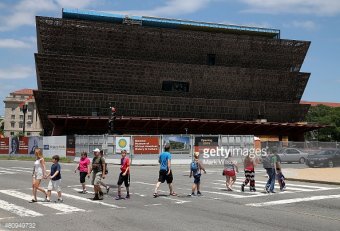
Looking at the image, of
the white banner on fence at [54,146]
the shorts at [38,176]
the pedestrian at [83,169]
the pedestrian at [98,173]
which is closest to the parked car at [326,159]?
the pedestrian at [83,169]

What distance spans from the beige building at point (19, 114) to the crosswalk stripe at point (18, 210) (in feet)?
491

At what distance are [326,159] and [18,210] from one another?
27.4 m

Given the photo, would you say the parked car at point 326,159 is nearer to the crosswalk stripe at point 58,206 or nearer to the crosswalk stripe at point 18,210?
the crosswalk stripe at point 58,206

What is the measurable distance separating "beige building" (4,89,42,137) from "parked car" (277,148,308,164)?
129 meters

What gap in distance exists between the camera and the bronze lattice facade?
216ft

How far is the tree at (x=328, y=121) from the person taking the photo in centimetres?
11050

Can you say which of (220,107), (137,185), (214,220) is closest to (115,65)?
(220,107)

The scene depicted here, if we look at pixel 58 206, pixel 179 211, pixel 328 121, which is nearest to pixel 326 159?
pixel 179 211

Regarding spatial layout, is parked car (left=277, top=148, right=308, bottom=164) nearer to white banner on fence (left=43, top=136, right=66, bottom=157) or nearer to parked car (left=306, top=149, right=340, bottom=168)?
parked car (left=306, top=149, right=340, bottom=168)

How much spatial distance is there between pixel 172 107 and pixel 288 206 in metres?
56.9

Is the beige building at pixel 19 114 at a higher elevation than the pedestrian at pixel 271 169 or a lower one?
higher

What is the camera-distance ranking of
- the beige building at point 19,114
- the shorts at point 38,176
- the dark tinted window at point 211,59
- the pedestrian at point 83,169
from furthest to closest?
the beige building at point 19,114, the dark tinted window at point 211,59, the pedestrian at point 83,169, the shorts at point 38,176

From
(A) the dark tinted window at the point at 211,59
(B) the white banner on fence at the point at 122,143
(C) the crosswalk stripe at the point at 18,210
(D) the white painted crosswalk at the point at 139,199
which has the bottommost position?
(C) the crosswalk stripe at the point at 18,210

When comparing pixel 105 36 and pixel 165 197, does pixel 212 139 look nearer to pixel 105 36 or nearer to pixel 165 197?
pixel 165 197
